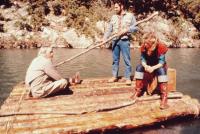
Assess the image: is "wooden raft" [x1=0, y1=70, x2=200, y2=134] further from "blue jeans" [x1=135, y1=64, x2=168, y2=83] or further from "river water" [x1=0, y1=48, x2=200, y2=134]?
"blue jeans" [x1=135, y1=64, x2=168, y2=83]

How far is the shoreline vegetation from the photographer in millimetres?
33750

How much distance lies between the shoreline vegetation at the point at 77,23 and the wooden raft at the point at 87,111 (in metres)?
23.6

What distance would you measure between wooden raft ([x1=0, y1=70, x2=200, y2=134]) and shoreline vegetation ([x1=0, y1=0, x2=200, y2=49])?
23.6 meters

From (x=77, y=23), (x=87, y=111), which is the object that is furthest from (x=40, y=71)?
(x=77, y=23)

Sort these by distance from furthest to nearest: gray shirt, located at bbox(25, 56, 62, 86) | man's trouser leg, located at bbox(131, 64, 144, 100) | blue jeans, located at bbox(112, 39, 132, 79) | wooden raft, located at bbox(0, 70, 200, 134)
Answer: blue jeans, located at bbox(112, 39, 132, 79) < man's trouser leg, located at bbox(131, 64, 144, 100) < gray shirt, located at bbox(25, 56, 62, 86) < wooden raft, located at bbox(0, 70, 200, 134)

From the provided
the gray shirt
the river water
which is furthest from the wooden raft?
the gray shirt

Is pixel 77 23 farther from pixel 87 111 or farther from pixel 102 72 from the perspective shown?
pixel 87 111

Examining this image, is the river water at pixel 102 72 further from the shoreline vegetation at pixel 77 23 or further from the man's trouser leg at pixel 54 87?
the shoreline vegetation at pixel 77 23

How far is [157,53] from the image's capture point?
9125 millimetres

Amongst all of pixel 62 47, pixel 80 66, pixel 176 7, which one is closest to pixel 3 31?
pixel 62 47

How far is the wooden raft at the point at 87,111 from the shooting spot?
762cm

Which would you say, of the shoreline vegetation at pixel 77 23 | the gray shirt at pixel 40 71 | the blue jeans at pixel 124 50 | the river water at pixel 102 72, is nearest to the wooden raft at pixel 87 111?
the river water at pixel 102 72

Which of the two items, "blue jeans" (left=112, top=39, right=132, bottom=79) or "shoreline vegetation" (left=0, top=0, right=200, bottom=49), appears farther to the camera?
"shoreline vegetation" (left=0, top=0, right=200, bottom=49)

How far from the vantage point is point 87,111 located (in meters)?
8.42
